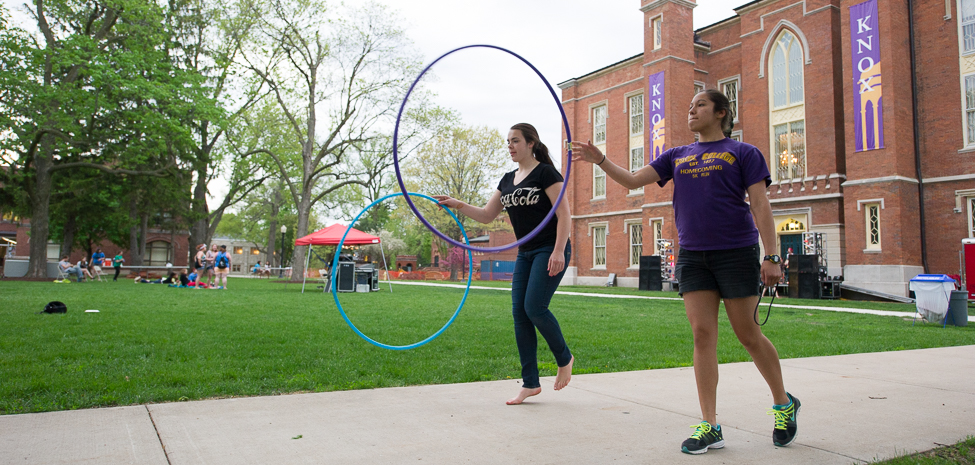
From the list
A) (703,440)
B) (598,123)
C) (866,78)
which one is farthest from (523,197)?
(598,123)

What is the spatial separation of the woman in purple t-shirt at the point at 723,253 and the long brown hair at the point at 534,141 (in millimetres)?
1213

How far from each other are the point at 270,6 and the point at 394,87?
7262 mm

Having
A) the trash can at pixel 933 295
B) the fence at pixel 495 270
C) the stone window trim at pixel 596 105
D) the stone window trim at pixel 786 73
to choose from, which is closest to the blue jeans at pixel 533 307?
the trash can at pixel 933 295

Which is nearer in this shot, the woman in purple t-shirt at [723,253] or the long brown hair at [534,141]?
the woman in purple t-shirt at [723,253]

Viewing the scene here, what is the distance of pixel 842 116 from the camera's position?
24.2 m

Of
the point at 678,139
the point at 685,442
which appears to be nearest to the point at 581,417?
the point at 685,442

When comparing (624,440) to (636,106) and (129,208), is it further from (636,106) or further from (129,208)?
(129,208)

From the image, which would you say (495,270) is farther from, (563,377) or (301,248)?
(563,377)

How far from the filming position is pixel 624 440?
10.3ft

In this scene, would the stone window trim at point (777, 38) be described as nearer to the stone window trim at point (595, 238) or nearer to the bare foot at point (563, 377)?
the stone window trim at point (595, 238)

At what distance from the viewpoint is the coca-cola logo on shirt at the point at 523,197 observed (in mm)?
4270

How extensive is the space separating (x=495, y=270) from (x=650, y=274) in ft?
92.1

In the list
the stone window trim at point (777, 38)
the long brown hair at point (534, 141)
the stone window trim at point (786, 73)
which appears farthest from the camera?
the stone window trim at point (786, 73)

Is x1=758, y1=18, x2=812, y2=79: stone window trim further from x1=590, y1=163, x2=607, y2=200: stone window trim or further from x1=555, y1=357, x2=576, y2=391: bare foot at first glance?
x1=555, y1=357, x2=576, y2=391: bare foot
